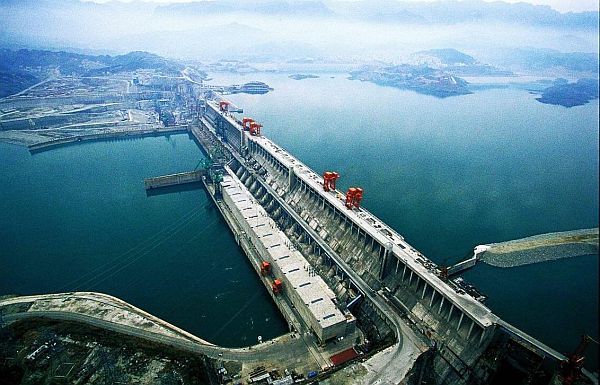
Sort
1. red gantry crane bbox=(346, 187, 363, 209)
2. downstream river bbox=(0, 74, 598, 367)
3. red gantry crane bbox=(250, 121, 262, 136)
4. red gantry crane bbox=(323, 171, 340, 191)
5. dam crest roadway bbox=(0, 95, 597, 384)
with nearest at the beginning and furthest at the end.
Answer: dam crest roadway bbox=(0, 95, 597, 384) → downstream river bbox=(0, 74, 598, 367) → red gantry crane bbox=(346, 187, 363, 209) → red gantry crane bbox=(323, 171, 340, 191) → red gantry crane bbox=(250, 121, 262, 136)

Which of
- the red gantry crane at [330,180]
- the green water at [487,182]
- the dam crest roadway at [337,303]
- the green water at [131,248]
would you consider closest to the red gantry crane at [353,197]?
the dam crest roadway at [337,303]

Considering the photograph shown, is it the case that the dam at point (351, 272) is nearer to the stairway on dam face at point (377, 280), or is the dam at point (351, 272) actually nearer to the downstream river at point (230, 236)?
the stairway on dam face at point (377, 280)

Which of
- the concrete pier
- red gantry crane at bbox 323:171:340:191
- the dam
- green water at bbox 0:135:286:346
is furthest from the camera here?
the concrete pier

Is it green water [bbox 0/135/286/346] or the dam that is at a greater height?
the dam

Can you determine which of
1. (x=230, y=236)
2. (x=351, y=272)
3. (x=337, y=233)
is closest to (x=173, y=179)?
(x=230, y=236)

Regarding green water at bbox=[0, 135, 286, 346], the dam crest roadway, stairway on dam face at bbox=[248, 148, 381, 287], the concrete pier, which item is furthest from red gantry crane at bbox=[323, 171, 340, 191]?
the concrete pier

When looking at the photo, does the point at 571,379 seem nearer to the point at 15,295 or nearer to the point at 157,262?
the point at 157,262

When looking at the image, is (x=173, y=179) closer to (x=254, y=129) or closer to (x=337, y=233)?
(x=254, y=129)

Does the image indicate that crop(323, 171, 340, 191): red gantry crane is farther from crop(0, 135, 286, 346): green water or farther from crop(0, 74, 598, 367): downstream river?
crop(0, 135, 286, 346): green water
